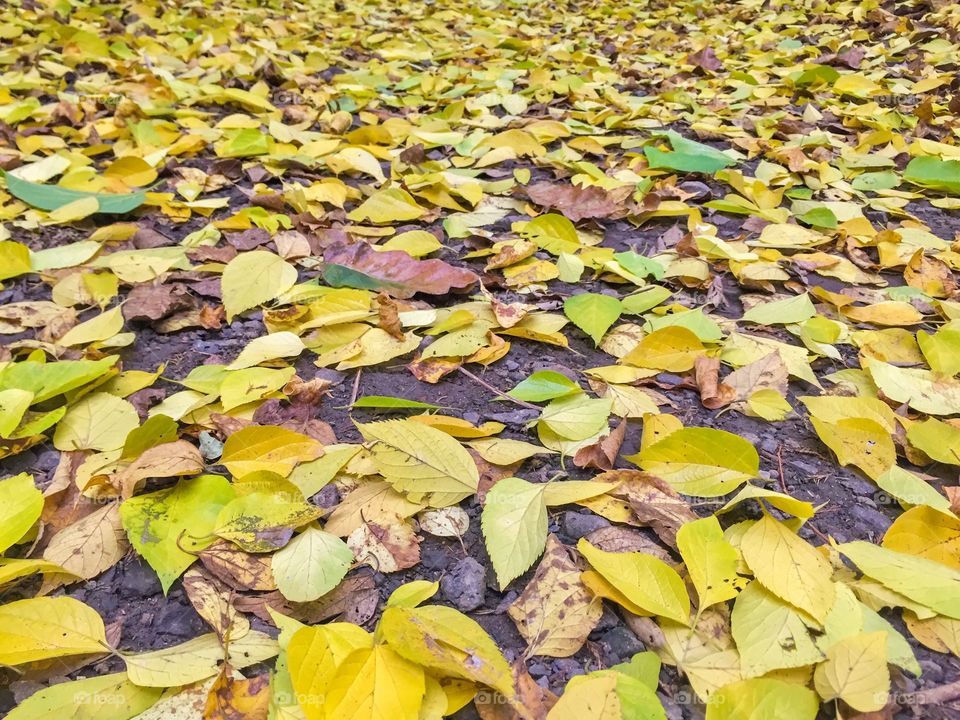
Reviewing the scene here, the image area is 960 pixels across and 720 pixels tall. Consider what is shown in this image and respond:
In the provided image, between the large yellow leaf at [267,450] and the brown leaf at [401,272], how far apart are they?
41 cm

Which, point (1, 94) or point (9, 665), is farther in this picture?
point (1, 94)

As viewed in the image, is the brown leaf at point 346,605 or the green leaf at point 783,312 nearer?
the brown leaf at point 346,605

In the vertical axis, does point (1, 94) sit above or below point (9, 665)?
above

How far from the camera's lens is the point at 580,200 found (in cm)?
144

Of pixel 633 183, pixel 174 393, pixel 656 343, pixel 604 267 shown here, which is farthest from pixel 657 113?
pixel 174 393

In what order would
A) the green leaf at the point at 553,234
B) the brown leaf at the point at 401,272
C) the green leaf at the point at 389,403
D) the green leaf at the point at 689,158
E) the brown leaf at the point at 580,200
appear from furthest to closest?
the green leaf at the point at 689,158 < the brown leaf at the point at 580,200 < the green leaf at the point at 553,234 < the brown leaf at the point at 401,272 < the green leaf at the point at 389,403

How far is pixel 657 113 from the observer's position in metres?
2.10

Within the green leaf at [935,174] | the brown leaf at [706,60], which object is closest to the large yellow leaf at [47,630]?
the green leaf at [935,174]

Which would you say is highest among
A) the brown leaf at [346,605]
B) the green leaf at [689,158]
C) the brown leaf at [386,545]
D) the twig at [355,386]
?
the green leaf at [689,158]

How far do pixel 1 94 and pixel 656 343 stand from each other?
2.25 m

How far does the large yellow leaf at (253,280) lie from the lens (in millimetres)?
1094

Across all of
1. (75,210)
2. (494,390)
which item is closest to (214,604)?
(494,390)

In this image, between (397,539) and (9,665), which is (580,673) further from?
(9,665)

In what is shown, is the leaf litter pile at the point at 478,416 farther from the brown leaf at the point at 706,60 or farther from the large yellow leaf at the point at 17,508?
the brown leaf at the point at 706,60
